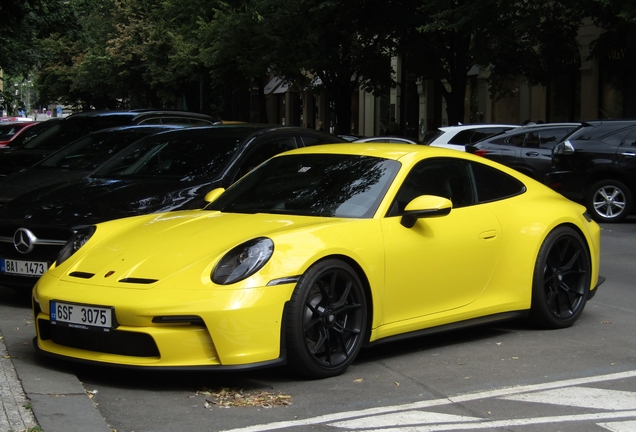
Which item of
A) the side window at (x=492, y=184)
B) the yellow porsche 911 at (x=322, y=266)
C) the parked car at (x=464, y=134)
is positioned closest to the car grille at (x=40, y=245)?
the yellow porsche 911 at (x=322, y=266)

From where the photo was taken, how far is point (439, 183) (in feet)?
22.8

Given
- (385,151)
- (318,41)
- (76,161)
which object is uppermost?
(318,41)

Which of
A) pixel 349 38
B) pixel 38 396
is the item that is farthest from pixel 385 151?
pixel 349 38

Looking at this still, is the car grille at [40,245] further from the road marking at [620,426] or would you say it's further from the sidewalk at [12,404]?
the road marking at [620,426]

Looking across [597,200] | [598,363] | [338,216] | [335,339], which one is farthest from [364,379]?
[597,200]

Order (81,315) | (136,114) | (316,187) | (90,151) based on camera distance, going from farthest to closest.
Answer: (136,114) < (90,151) < (316,187) < (81,315)

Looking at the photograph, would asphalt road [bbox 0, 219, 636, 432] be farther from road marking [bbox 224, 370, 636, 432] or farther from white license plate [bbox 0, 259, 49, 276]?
white license plate [bbox 0, 259, 49, 276]

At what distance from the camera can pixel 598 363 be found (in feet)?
21.3

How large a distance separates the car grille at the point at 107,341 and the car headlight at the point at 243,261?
515mm

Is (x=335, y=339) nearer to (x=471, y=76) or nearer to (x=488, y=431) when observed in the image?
(x=488, y=431)

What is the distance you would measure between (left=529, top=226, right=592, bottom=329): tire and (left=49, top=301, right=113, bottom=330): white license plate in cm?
319

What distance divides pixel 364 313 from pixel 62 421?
1.98 metres

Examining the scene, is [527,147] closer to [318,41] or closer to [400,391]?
[318,41]

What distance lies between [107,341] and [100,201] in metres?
3.01
